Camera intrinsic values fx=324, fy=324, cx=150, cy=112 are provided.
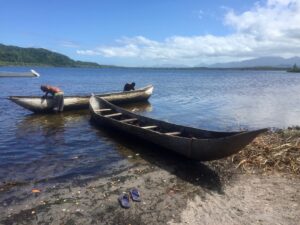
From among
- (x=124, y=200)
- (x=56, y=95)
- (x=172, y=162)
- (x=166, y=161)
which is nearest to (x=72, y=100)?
(x=56, y=95)

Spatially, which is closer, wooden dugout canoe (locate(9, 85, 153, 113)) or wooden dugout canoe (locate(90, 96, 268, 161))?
wooden dugout canoe (locate(90, 96, 268, 161))

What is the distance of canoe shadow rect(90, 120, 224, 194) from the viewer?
A: 9719 millimetres

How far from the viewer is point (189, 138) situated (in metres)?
10.4

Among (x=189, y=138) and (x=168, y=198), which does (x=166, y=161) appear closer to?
(x=189, y=138)

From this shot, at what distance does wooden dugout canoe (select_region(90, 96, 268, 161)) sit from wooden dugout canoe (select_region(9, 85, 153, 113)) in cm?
548

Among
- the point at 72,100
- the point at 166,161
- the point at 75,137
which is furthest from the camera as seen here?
the point at 72,100

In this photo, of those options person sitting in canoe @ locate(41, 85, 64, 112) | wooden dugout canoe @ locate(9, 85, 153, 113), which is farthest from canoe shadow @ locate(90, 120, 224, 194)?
wooden dugout canoe @ locate(9, 85, 153, 113)

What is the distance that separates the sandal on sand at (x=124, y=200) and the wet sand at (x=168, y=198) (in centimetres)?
12

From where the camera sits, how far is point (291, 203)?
26.8 ft

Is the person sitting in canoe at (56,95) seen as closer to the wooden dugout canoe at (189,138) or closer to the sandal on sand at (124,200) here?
the wooden dugout canoe at (189,138)

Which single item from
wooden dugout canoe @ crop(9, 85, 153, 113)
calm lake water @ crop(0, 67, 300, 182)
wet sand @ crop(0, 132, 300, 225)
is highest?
wooden dugout canoe @ crop(9, 85, 153, 113)

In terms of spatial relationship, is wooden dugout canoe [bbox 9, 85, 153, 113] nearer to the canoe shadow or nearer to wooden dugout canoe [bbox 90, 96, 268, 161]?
wooden dugout canoe [bbox 90, 96, 268, 161]

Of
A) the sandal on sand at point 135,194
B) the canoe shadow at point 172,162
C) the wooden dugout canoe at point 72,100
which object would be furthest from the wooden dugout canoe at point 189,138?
the wooden dugout canoe at point 72,100

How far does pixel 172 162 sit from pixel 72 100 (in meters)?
13.4
